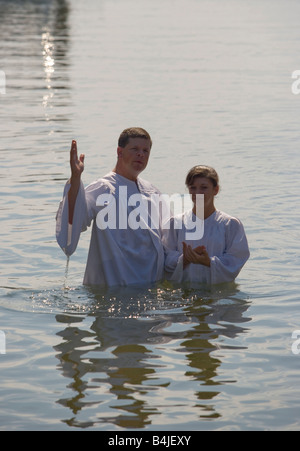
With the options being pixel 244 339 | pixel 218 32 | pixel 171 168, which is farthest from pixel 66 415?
pixel 218 32

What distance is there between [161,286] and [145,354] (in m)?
1.68

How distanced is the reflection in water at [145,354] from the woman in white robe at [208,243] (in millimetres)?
233

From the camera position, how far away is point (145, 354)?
7.89 m

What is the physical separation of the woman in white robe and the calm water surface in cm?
24

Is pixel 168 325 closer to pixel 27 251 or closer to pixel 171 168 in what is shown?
pixel 27 251

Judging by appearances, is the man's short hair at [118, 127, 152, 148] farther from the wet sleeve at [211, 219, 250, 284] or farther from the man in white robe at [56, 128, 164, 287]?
the wet sleeve at [211, 219, 250, 284]

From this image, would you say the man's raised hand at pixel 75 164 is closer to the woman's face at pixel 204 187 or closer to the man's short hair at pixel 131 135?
the man's short hair at pixel 131 135

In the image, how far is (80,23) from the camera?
49.9m

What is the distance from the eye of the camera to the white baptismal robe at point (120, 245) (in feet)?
29.7

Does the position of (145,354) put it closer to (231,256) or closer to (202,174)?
(231,256)

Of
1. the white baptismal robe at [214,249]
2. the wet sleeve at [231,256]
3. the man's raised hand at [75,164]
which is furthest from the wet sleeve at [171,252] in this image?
the man's raised hand at [75,164]

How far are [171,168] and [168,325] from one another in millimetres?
7851

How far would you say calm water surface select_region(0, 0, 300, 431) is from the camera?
22.9 ft

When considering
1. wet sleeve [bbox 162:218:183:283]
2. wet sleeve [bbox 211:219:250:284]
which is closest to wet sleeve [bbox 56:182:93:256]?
wet sleeve [bbox 162:218:183:283]
